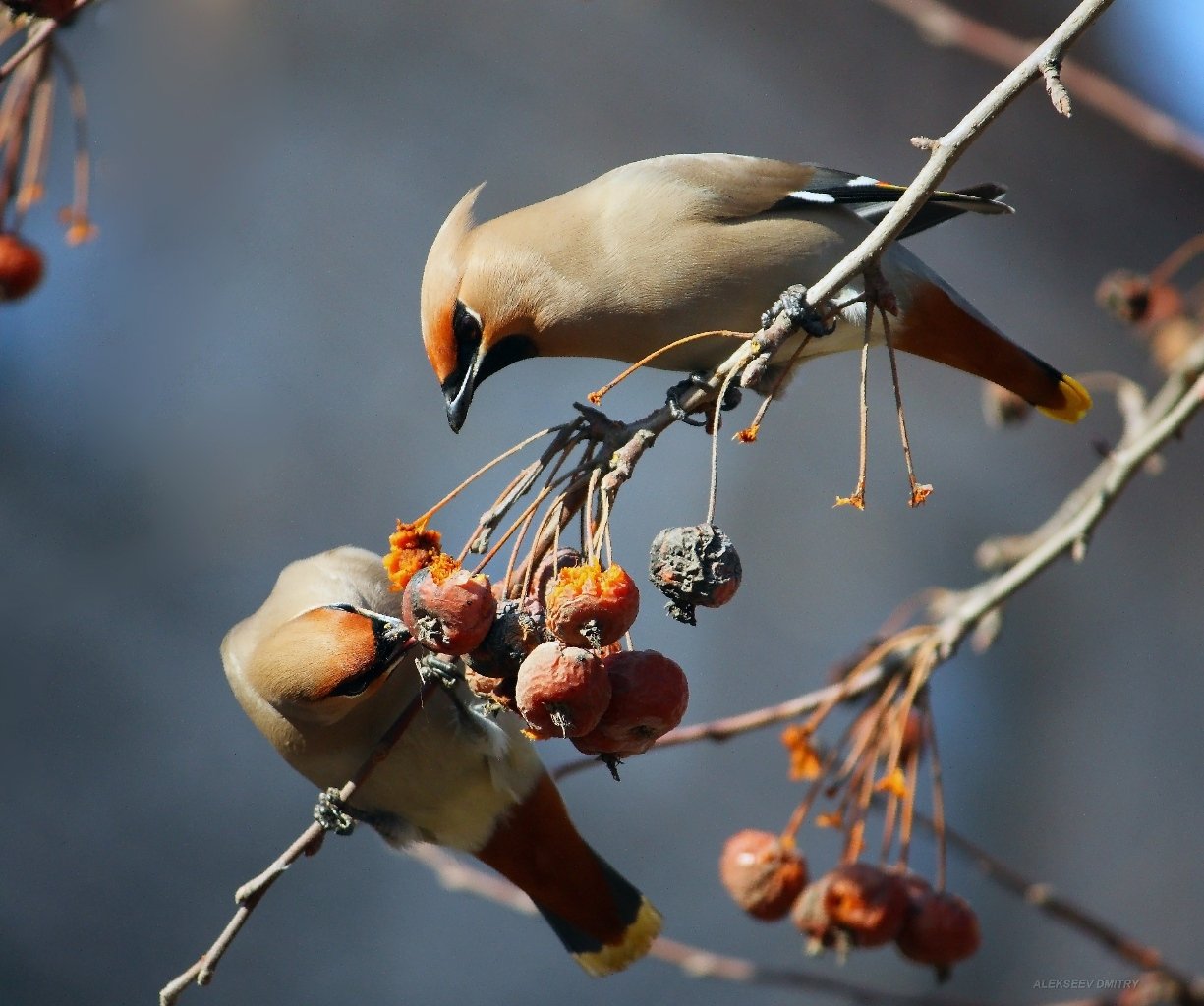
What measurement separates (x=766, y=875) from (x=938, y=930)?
0.30 meters

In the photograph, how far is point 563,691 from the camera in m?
1.81

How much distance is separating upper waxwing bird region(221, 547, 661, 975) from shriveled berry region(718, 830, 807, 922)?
595 mm

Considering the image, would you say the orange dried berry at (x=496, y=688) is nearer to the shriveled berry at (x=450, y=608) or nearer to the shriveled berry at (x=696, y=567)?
the shriveled berry at (x=450, y=608)

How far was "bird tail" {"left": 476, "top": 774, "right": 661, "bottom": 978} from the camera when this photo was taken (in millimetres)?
3369

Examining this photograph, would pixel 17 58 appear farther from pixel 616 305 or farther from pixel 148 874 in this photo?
pixel 148 874

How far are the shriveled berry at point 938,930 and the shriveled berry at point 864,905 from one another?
0.03 m

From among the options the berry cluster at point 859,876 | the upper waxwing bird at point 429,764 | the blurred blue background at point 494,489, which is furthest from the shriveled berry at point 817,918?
the blurred blue background at point 494,489

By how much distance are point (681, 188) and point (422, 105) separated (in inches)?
229

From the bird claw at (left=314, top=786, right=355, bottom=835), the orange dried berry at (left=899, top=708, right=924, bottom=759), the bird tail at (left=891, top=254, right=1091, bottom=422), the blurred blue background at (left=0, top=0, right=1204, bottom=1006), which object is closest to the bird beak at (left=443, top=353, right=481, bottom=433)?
the bird claw at (left=314, top=786, right=355, bottom=835)

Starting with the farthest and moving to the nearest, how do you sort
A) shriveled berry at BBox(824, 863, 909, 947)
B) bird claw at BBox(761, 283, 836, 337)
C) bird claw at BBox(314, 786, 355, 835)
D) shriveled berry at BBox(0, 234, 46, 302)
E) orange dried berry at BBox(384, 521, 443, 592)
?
shriveled berry at BBox(0, 234, 46, 302), bird claw at BBox(314, 786, 355, 835), shriveled berry at BBox(824, 863, 909, 947), bird claw at BBox(761, 283, 836, 337), orange dried berry at BBox(384, 521, 443, 592)

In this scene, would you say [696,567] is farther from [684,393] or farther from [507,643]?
[684,393]

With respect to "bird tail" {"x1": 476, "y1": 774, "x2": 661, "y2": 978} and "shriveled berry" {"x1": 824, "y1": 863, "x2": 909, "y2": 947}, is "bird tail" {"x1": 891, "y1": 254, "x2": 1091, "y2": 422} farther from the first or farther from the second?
"bird tail" {"x1": 476, "y1": 774, "x2": 661, "y2": 978}

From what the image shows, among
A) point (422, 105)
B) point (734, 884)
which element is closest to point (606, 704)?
point (734, 884)

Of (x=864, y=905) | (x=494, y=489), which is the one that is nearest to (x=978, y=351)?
(x=864, y=905)
